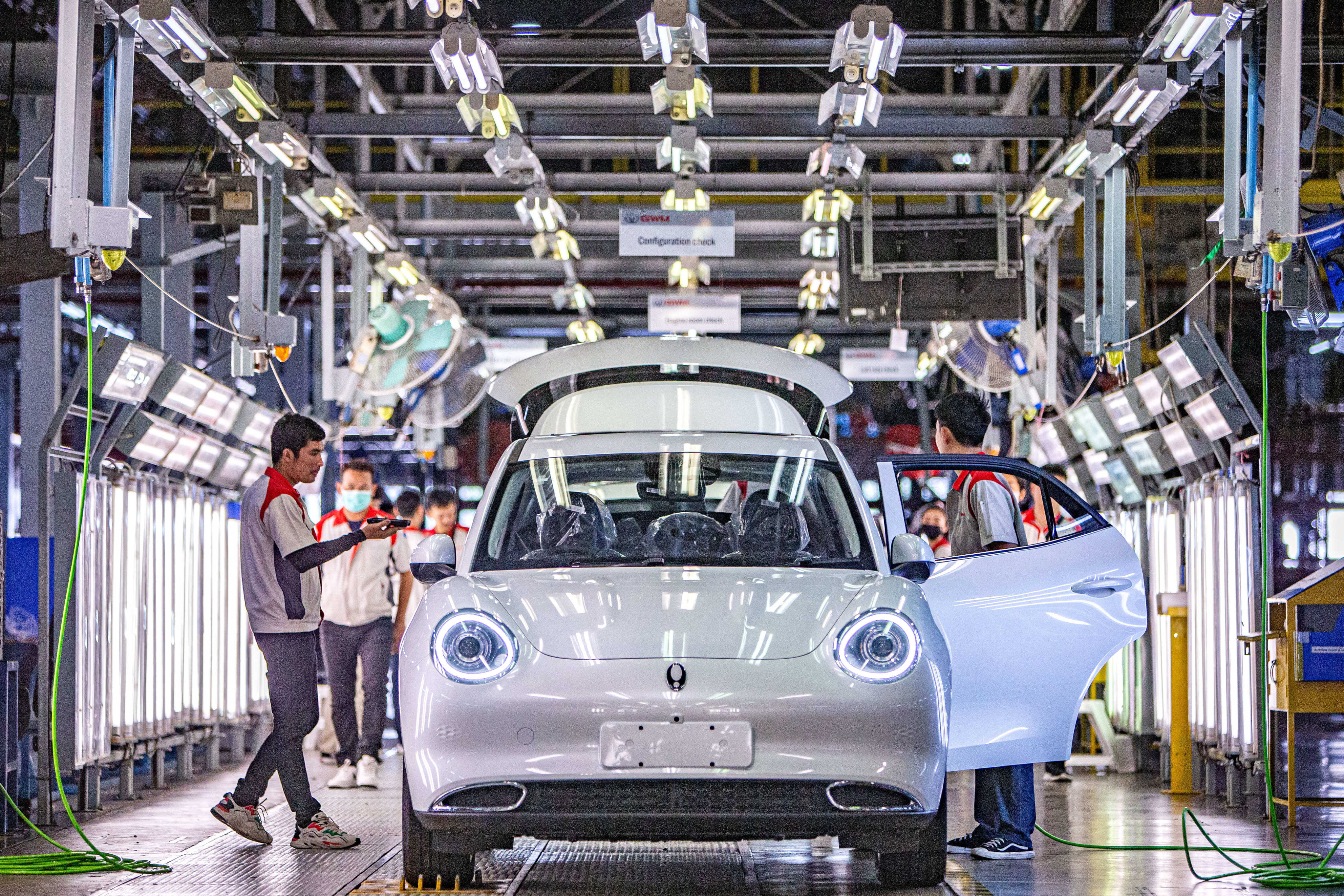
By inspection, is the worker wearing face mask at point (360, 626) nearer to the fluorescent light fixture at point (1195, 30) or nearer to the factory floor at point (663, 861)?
the factory floor at point (663, 861)

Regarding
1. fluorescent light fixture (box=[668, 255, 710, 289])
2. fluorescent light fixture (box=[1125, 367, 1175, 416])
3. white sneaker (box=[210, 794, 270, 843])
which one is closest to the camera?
white sneaker (box=[210, 794, 270, 843])

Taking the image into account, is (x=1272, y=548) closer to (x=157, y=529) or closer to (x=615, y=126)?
(x=615, y=126)

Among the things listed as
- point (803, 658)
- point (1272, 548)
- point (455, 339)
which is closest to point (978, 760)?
point (803, 658)

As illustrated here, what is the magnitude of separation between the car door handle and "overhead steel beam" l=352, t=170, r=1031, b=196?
21.5 feet

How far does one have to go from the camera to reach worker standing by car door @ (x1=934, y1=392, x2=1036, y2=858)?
633 cm

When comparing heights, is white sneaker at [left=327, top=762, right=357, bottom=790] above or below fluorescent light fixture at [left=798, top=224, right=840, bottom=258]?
below

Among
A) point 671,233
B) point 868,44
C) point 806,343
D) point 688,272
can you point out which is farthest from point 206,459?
point 806,343

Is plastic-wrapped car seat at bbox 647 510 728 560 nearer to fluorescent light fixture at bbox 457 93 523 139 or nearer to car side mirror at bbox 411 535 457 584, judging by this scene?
car side mirror at bbox 411 535 457 584

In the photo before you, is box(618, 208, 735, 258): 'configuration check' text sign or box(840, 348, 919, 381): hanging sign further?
box(840, 348, 919, 381): hanging sign

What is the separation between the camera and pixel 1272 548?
8594 mm

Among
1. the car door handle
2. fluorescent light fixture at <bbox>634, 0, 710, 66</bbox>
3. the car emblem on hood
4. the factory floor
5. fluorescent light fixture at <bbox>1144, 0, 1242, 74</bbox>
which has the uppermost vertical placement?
fluorescent light fixture at <bbox>634, 0, 710, 66</bbox>

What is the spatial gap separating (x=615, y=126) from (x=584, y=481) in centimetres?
560

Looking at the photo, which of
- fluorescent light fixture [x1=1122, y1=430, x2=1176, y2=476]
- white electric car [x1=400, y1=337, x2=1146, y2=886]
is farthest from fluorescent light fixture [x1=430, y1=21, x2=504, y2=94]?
fluorescent light fixture [x1=1122, y1=430, x2=1176, y2=476]

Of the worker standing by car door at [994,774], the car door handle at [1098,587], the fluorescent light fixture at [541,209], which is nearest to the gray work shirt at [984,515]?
the worker standing by car door at [994,774]
